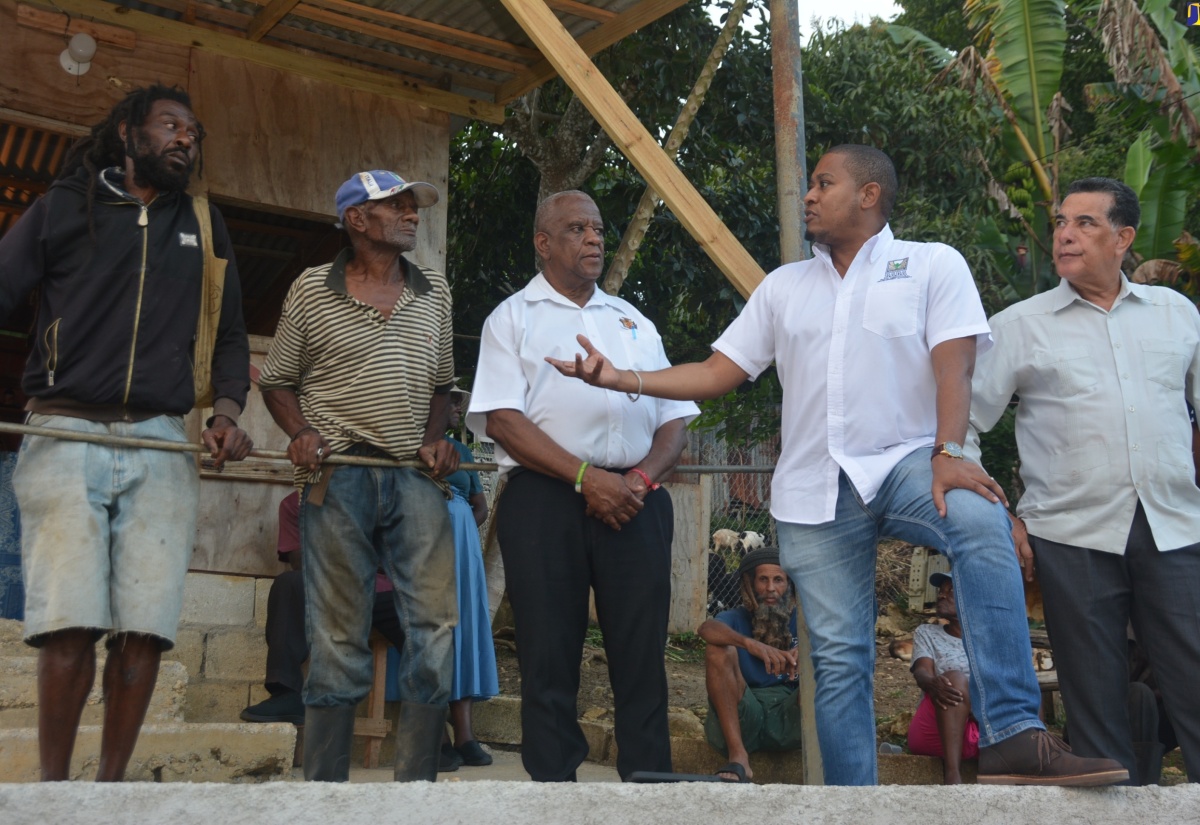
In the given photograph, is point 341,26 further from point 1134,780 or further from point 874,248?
point 1134,780

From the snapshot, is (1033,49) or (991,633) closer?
(991,633)

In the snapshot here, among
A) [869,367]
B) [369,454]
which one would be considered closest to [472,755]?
[369,454]

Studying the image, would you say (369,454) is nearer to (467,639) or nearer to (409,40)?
(467,639)

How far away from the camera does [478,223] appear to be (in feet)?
30.5

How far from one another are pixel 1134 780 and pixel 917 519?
1.48 meters

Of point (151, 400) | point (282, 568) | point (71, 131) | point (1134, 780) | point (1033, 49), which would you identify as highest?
point (1033, 49)

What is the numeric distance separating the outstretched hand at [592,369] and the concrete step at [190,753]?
2081 mm

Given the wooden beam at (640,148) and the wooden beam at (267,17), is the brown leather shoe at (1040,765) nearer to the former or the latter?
the wooden beam at (640,148)

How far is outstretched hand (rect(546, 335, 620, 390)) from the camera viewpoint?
3568 millimetres

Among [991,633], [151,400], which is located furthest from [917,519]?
[151,400]

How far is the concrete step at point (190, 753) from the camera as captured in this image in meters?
4.26

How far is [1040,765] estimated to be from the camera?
2924 millimetres

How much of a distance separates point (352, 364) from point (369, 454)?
287 mm

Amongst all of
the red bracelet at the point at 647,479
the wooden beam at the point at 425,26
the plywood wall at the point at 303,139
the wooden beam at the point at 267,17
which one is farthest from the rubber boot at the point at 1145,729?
the wooden beam at the point at 267,17
